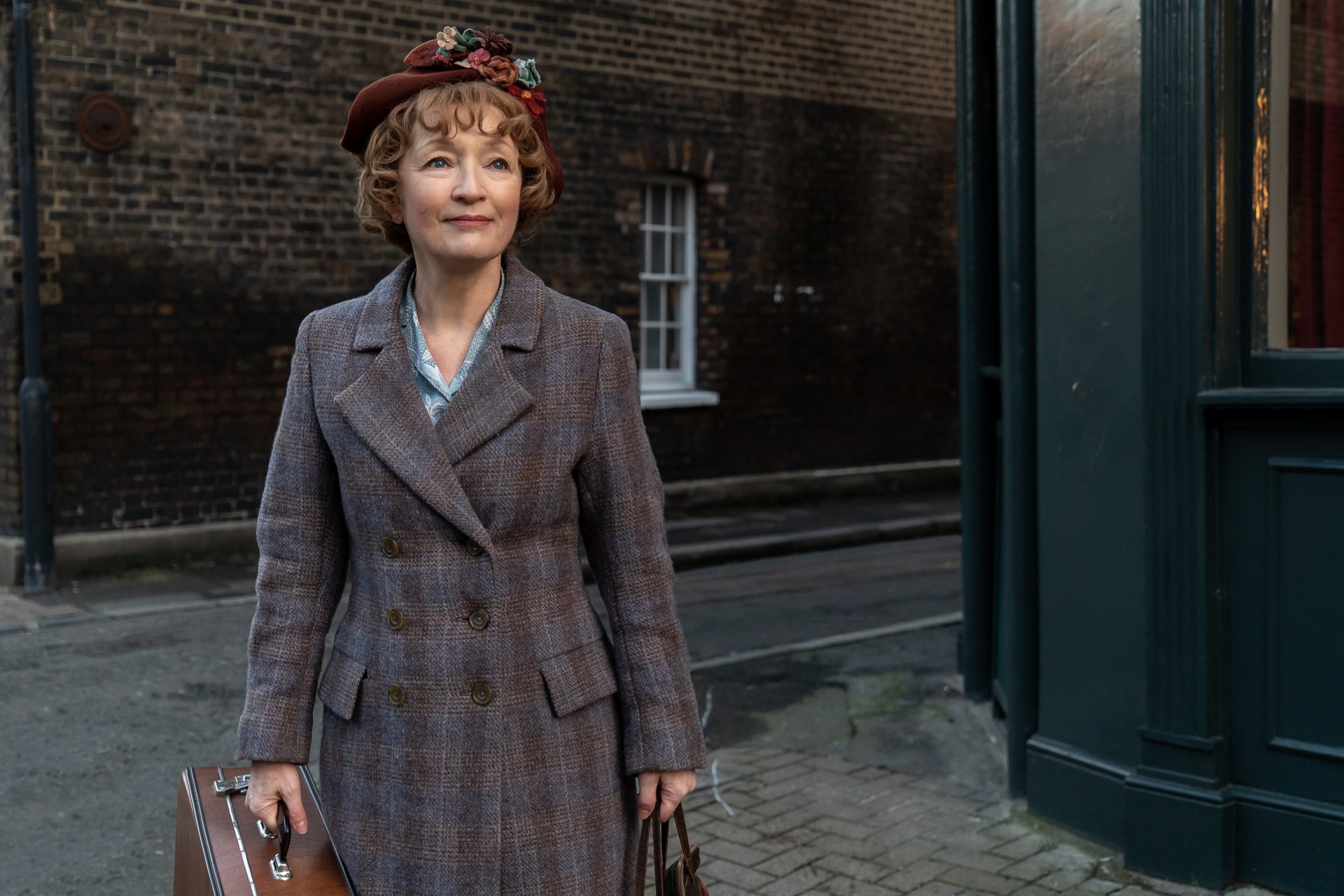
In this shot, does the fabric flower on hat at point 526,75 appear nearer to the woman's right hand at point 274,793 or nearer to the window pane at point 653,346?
the woman's right hand at point 274,793

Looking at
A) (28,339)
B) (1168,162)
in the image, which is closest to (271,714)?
(1168,162)

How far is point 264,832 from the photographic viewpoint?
2.25 m

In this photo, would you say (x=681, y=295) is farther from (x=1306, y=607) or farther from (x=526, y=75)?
(x=526, y=75)

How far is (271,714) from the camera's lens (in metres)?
2.20

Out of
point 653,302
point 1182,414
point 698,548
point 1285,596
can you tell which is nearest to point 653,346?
point 653,302

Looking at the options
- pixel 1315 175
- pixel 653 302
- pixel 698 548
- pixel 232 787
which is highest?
pixel 653 302

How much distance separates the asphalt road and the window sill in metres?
3.37

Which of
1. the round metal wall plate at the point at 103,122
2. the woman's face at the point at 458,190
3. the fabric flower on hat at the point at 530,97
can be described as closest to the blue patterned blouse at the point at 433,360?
the woman's face at the point at 458,190

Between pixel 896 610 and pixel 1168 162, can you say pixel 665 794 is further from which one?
pixel 896 610

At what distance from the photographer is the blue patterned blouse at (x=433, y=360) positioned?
7.52ft

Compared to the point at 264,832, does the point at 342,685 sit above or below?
above

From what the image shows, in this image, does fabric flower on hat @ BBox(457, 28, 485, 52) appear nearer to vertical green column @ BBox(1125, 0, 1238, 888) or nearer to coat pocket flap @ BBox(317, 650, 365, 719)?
coat pocket flap @ BBox(317, 650, 365, 719)

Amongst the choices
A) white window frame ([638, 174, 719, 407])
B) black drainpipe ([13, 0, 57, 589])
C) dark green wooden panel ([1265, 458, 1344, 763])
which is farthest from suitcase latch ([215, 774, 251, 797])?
white window frame ([638, 174, 719, 407])

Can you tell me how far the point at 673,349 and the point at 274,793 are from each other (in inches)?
446
